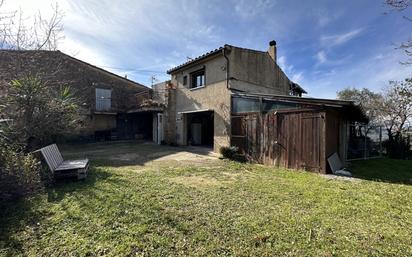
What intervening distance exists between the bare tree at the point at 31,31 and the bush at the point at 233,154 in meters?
9.52

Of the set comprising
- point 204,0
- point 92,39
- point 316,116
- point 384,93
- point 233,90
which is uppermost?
point 204,0

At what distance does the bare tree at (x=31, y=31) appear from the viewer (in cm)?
683

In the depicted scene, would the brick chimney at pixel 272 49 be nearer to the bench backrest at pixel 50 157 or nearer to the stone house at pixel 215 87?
the stone house at pixel 215 87

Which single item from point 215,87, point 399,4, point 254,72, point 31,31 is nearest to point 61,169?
point 31,31

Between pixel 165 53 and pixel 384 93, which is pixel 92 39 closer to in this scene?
pixel 165 53

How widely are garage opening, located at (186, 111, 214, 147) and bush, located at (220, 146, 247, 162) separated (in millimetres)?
5671

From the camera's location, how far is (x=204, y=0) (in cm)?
1036

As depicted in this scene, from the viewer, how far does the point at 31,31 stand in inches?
316

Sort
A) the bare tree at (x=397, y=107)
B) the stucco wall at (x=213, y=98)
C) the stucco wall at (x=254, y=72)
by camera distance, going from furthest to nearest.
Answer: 1. the bare tree at (x=397, y=107)
2. the stucco wall at (x=254, y=72)
3. the stucco wall at (x=213, y=98)

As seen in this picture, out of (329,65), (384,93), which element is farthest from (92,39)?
(384,93)

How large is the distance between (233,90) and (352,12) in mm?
6601

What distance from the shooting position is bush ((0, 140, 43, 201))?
15.1ft

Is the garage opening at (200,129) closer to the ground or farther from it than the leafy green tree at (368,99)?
closer to the ground

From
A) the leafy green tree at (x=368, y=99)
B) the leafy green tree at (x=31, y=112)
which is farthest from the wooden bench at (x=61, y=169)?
the leafy green tree at (x=368, y=99)
